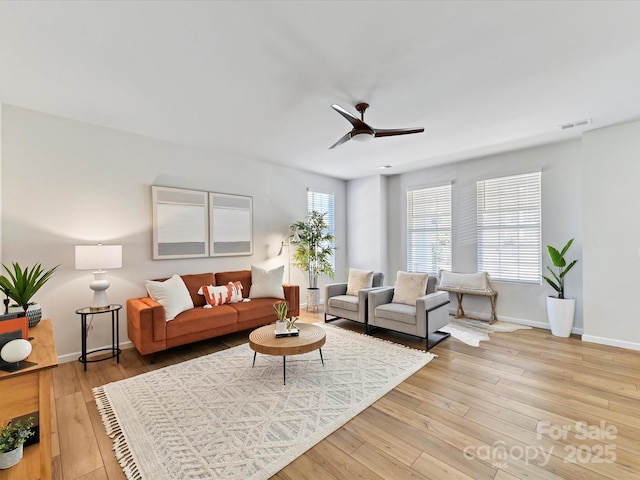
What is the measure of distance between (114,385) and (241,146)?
11.0 ft

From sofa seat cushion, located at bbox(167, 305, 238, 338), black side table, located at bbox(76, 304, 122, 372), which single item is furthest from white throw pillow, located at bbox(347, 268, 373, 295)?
black side table, located at bbox(76, 304, 122, 372)

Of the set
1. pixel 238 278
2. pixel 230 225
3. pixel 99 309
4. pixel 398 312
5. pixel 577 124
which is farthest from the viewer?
pixel 230 225

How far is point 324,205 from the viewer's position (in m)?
6.34

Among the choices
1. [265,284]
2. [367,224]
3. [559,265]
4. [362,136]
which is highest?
[362,136]

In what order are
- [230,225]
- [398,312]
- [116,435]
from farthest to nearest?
[230,225], [398,312], [116,435]

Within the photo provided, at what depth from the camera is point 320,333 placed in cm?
305

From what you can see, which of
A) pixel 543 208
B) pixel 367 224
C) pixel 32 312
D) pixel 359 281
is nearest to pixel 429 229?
pixel 367 224

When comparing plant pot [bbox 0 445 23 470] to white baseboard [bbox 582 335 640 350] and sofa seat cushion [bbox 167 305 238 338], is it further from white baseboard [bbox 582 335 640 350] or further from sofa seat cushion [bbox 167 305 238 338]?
white baseboard [bbox 582 335 640 350]

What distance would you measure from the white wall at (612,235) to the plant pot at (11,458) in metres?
5.57

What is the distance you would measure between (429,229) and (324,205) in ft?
7.35

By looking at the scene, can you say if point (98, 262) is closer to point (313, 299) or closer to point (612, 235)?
point (313, 299)

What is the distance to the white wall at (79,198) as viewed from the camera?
308cm

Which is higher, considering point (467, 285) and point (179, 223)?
point (179, 223)

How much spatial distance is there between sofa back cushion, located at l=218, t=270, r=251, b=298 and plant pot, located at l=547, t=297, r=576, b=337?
4.47 metres
